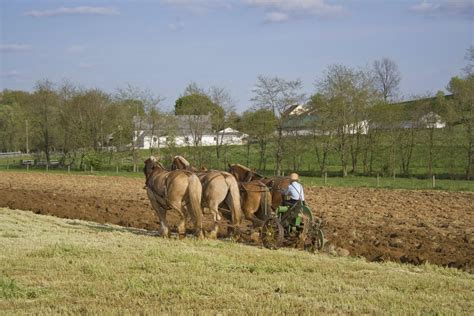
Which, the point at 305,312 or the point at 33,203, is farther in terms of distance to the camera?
the point at 33,203

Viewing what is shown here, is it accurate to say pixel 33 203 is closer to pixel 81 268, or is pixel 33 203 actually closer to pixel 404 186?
A: pixel 81 268

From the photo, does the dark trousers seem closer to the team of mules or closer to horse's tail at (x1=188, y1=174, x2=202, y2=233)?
the team of mules

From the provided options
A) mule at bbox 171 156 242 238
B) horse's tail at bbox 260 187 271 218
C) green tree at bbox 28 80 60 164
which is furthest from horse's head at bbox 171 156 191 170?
green tree at bbox 28 80 60 164

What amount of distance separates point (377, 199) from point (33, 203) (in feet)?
43.7

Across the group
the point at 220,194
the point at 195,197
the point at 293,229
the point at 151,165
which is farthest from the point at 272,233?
the point at 151,165

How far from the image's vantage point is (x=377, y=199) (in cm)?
2622

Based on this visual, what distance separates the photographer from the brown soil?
13.1 m

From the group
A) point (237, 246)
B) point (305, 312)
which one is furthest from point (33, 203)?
point (305, 312)

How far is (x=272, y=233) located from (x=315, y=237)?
3.05 ft

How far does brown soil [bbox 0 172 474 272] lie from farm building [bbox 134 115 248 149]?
21875 mm

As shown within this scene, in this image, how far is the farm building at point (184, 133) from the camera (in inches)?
2108

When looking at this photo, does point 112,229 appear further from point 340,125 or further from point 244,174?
point 340,125

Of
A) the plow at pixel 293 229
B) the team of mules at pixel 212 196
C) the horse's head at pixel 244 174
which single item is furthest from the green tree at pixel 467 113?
the plow at pixel 293 229

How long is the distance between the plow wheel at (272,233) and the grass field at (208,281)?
49cm
